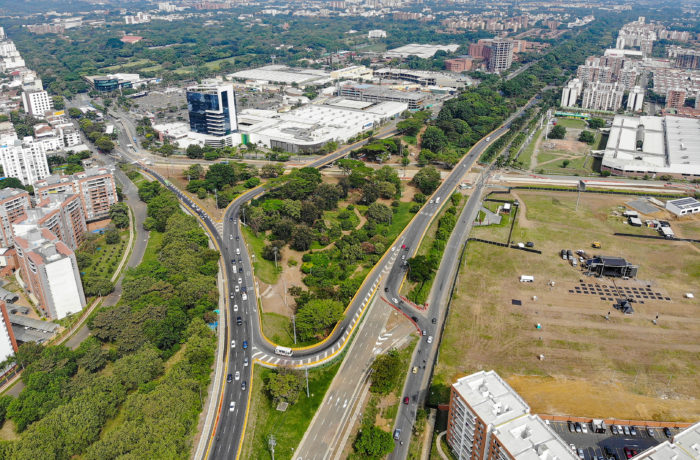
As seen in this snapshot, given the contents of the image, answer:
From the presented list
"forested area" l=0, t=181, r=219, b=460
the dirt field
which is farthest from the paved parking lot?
"forested area" l=0, t=181, r=219, b=460

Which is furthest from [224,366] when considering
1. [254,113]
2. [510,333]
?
[254,113]

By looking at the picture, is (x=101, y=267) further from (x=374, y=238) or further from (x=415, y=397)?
(x=415, y=397)

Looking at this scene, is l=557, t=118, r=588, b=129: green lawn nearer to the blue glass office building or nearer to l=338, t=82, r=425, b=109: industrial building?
l=338, t=82, r=425, b=109: industrial building

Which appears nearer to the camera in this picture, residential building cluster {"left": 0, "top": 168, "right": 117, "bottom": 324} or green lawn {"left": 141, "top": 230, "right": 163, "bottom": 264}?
residential building cluster {"left": 0, "top": 168, "right": 117, "bottom": 324}

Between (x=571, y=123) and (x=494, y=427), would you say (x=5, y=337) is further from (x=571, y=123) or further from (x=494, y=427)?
(x=571, y=123)

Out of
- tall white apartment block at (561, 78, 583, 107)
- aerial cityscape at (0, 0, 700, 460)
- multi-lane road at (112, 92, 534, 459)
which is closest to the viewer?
aerial cityscape at (0, 0, 700, 460)

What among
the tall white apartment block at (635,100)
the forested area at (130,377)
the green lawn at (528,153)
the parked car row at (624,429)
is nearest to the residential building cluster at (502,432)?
the parked car row at (624,429)

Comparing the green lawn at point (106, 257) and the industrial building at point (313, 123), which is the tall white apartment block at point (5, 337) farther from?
the industrial building at point (313, 123)
